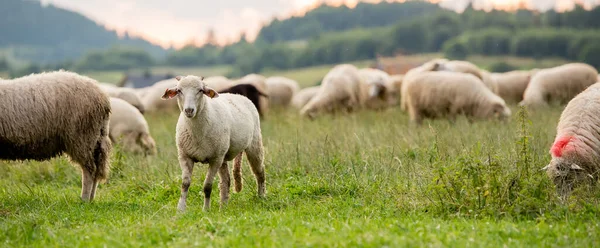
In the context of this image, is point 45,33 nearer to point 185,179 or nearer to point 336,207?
point 185,179

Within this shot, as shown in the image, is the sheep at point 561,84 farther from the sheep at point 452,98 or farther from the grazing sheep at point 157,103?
the grazing sheep at point 157,103

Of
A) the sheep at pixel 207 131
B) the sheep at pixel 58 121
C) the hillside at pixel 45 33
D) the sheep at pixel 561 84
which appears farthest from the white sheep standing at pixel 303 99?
the hillside at pixel 45 33

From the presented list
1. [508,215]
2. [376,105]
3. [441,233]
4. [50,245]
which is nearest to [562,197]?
[508,215]

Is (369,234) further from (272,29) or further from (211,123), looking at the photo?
(272,29)

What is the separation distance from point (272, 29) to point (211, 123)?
103 metres

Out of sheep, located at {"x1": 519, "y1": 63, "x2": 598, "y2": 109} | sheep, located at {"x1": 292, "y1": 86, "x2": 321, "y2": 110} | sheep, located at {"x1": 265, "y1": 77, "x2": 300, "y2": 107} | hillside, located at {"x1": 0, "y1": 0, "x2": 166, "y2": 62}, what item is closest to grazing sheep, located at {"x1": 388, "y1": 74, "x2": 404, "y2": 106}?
sheep, located at {"x1": 519, "y1": 63, "x2": 598, "y2": 109}

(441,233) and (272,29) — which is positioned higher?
(441,233)

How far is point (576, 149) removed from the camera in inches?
292

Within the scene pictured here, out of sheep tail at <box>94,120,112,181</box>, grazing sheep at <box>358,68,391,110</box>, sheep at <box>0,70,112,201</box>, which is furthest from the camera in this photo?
grazing sheep at <box>358,68,391,110</box>

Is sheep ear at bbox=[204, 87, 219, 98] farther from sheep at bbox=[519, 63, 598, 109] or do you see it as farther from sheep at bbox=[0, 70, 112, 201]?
sheep at bbox=[519, 63, 598, 109]

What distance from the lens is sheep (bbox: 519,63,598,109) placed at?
18.7 meters

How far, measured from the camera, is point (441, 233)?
5613 mm

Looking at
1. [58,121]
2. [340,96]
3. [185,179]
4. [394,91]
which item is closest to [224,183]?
[185,179]

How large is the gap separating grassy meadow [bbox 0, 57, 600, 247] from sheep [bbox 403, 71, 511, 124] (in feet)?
13.6
